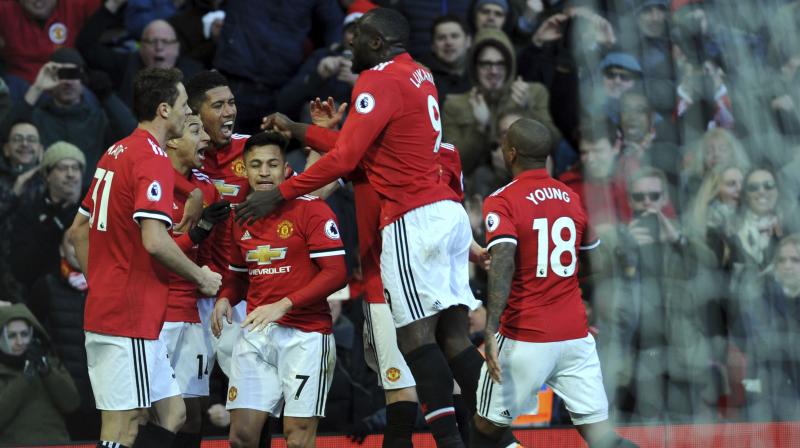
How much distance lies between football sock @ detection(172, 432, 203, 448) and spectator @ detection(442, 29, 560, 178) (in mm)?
3391

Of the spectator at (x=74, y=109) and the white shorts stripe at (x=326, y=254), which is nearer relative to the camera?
the white shorts stripe at (x=326, y=254)

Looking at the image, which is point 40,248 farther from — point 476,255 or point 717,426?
point 717,426

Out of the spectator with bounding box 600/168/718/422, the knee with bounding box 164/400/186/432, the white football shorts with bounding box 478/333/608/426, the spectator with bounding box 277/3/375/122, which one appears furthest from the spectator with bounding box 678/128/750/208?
the spectator with bounding box 277/3/375/122

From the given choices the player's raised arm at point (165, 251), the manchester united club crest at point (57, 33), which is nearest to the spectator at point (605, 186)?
the player's raised arm at point (165, 251)

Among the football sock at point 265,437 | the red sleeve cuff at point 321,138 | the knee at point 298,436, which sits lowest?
the football sock at point 265,437

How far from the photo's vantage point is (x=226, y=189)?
5594 millimetres

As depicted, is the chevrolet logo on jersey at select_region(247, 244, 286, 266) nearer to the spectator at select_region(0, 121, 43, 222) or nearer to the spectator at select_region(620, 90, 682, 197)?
the spectator at select_region(620, 90, 682, 197)

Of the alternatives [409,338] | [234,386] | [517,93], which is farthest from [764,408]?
[517,93]

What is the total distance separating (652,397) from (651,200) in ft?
3.00

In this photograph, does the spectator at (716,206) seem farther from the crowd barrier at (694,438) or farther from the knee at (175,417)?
the knee at (175,417)

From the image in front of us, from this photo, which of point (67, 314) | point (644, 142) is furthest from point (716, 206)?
point (67, 314)

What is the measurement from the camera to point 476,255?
18.4 ft

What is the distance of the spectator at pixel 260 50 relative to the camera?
822cm

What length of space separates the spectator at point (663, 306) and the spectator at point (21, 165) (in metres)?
4.00
